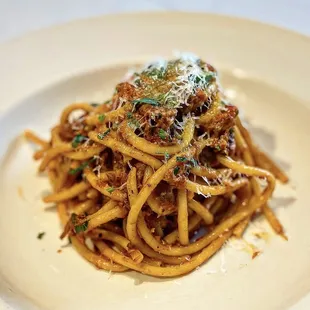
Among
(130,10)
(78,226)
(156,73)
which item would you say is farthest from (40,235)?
(130,10)

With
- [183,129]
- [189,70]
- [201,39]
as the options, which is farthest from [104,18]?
[183,129]

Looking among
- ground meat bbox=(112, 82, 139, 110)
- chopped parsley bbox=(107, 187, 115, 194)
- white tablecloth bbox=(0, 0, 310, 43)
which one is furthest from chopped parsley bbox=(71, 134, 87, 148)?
white tablecloth bbox=(0, 0, 310, 43)

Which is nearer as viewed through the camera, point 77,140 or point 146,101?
point 146,101

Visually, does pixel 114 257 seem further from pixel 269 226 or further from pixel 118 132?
pixel 269 226

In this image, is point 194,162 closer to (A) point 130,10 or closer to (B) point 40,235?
(B) point 40,235

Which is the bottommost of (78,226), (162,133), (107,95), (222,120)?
(78,226)

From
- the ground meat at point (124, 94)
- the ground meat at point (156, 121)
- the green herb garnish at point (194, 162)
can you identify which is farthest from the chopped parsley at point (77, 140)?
the green herb garnish at point (194, 162)
